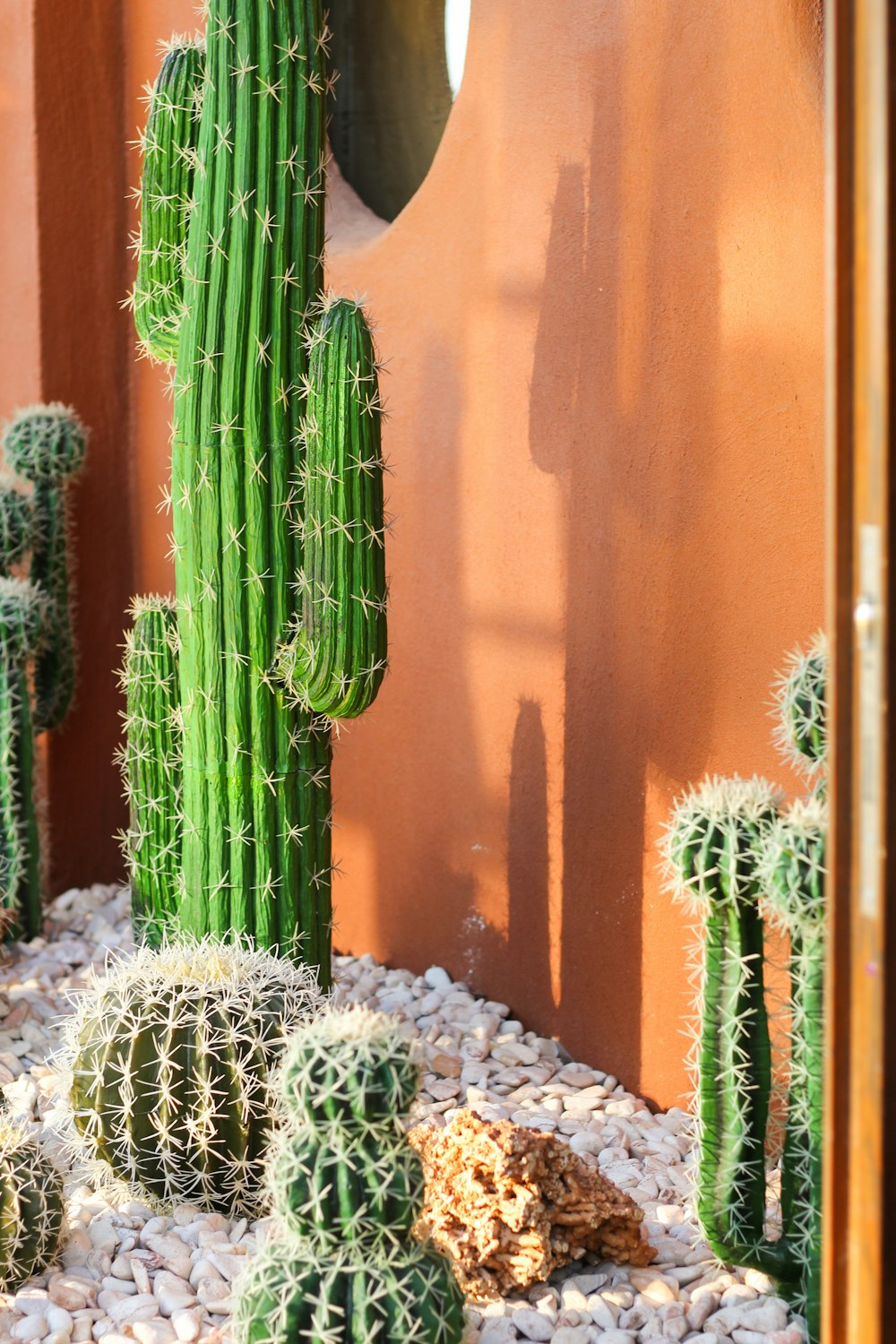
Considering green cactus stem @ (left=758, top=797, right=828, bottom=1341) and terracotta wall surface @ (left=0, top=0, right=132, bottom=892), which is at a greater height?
terracotta wall surface @ (left=0, top=0, right=132, bottom=892)

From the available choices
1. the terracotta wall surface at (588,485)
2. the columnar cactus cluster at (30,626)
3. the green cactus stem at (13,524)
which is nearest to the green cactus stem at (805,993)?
the terracotta wall surface at (588,485)

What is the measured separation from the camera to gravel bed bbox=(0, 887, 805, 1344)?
2129 mm

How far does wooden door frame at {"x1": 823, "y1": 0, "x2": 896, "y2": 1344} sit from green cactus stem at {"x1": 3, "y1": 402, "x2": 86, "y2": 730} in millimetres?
3024

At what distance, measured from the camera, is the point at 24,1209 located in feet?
7.29

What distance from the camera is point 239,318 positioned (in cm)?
267

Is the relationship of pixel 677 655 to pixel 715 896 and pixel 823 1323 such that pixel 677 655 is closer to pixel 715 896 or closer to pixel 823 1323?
pixel 715 896

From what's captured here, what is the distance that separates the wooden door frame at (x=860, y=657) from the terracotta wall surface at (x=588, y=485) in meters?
1.18

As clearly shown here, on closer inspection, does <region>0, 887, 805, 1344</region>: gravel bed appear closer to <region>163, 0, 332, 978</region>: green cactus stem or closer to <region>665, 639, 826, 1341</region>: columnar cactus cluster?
<region>665, 639, 826, 1341</region>: columnar cactus cluster

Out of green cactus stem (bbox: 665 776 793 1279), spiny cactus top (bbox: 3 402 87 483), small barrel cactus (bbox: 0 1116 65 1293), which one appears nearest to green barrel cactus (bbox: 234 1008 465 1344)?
green cactus stem (bbox: 665 776 793 1279)

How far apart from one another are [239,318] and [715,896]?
1.41 metres

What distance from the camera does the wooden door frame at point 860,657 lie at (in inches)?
51.8

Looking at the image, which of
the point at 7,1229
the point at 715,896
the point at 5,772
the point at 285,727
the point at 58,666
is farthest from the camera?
the point at 58,666

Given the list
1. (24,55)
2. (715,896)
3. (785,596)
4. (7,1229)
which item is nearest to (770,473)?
(785,596)

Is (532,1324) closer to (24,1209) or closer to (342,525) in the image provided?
(24,1209)
